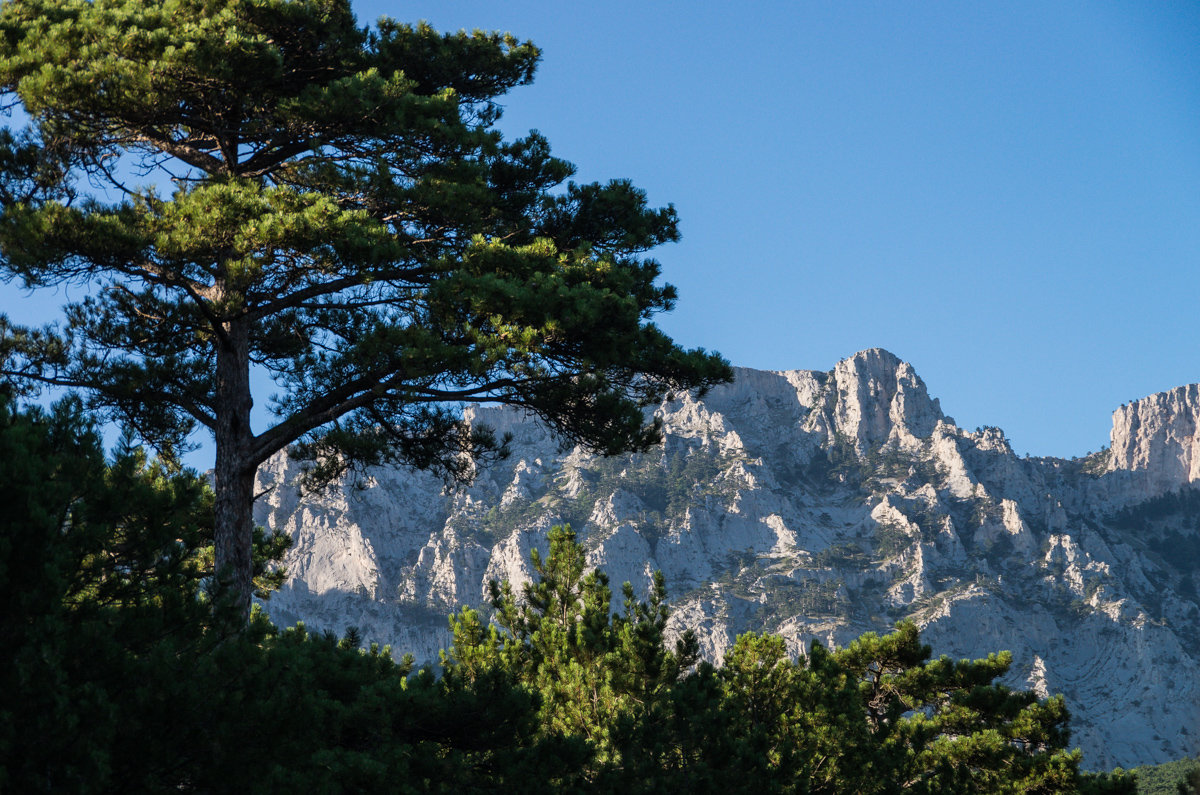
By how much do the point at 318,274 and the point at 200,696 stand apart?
22.0 ft

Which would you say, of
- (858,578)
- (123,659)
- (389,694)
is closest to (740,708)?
(389,694)

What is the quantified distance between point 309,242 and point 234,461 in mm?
2954

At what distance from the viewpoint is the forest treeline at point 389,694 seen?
251 inches

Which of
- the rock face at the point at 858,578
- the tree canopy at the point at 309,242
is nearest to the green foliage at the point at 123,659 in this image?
the tree canopy at the point at 309,242

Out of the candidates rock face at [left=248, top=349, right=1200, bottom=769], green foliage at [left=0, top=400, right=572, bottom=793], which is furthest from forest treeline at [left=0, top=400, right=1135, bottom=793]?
rock face at [left=248, top=349, right=1200, bottom=769]

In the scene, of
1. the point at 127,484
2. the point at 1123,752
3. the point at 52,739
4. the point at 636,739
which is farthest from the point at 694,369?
the point at 1123,752

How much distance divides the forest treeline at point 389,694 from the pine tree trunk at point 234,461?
997mm

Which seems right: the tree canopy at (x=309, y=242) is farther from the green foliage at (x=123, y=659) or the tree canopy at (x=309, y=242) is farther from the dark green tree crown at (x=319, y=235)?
the green foliage at (x=123, y=659)

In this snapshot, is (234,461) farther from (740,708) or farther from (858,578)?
(858,578)

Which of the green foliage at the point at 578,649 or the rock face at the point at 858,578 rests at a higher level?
the rock face at the point at 858,578

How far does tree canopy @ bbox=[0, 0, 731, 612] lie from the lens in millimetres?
11125

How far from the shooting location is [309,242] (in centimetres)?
1109

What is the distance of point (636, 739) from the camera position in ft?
39.6

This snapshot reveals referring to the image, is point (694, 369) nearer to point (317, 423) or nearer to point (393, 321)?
point (393, 321)
